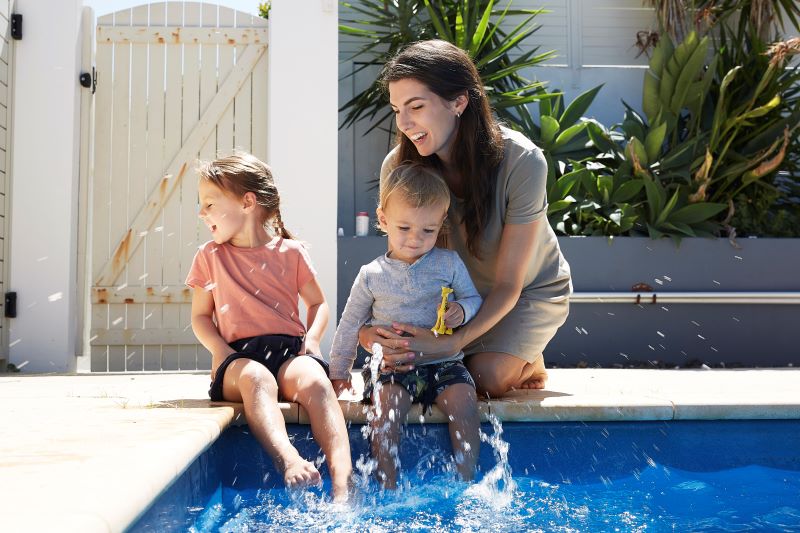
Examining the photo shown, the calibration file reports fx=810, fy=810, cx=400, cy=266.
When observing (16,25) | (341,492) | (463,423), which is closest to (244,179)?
(463,423)

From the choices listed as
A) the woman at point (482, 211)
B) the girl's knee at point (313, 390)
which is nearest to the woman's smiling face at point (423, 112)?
the woman at point (482, 211)

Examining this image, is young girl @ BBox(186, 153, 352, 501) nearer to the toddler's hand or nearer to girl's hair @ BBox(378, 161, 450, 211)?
the toddler's hand

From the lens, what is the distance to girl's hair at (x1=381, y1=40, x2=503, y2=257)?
2516mm

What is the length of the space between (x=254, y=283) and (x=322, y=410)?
675 millimetres

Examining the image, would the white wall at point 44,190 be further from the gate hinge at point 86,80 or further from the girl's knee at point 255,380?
the girl's knee at point 255,380

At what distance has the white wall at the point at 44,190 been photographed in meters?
4.61

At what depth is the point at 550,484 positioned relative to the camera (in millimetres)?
2301

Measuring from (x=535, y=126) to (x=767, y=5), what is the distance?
2260mm

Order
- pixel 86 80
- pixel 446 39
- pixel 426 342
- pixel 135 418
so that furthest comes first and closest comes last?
pixel 446 39
pixel 86 80
pixel 426 342
pixel 135 418

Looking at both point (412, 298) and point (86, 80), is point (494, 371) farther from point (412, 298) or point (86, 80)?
point (86, 80)

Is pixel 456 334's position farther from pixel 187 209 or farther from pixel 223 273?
pixel 187 209

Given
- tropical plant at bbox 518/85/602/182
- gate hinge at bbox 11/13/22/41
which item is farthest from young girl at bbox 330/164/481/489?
tropical plant at bbox 518/85/602/182

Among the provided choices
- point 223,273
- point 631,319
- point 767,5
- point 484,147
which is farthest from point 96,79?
point 767,5

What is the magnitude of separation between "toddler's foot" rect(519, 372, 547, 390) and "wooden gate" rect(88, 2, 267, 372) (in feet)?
8.50
